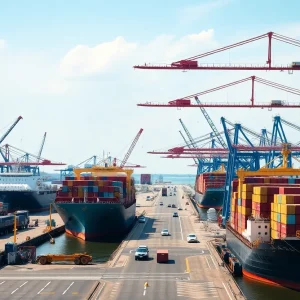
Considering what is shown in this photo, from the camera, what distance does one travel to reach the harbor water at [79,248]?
64.3 m

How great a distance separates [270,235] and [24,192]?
8505 centimetres

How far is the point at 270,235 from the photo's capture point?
48.0 metres

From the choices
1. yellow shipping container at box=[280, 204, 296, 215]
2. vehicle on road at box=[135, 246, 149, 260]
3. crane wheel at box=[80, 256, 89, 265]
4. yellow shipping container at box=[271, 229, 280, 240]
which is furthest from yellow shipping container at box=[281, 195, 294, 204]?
crane wheel at box=[80, 256, 89, 265]

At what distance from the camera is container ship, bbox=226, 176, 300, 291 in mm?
43062

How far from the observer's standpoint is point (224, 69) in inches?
2640

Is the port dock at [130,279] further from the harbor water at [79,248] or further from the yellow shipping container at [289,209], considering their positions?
the yellow shipping container at [289,209]

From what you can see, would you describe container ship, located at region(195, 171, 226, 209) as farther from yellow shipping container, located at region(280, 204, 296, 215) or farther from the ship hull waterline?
yellow shipping container, located at region(280, 204, 296, 215)

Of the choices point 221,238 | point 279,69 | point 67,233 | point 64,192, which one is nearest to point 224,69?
point 279,69

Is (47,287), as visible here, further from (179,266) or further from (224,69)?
(224,69)

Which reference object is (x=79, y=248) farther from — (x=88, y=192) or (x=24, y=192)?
(x=24, y=192)

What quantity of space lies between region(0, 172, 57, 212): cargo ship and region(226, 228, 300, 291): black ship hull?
83815 millimetres

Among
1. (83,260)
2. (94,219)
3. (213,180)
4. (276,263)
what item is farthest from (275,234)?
(213,180)

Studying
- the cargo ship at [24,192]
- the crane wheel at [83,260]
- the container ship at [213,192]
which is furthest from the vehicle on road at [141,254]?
the container ship at [213,192]

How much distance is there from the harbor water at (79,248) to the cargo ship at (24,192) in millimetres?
49267
